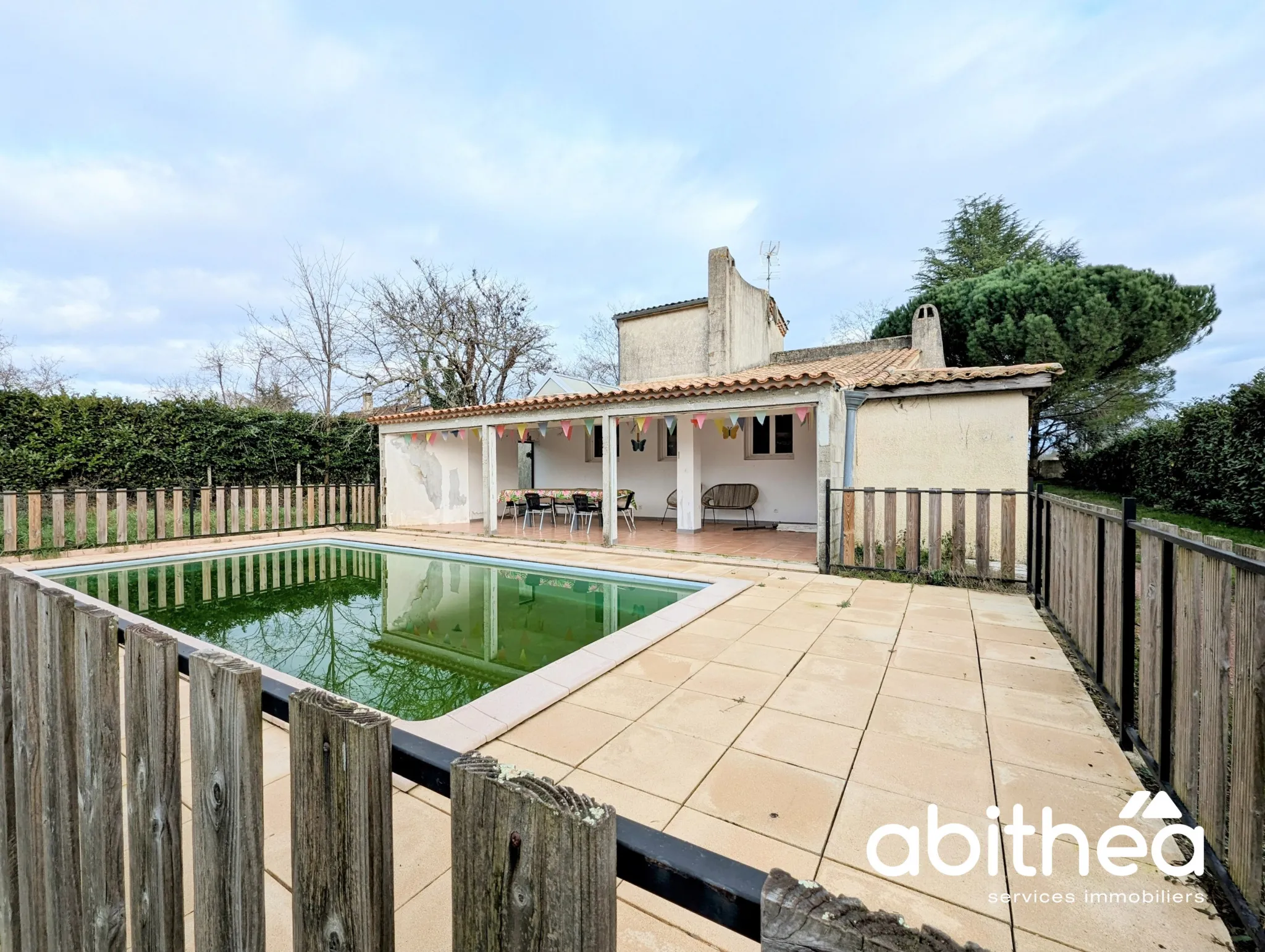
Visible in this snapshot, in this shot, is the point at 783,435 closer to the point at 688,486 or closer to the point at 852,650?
the point at 688,486

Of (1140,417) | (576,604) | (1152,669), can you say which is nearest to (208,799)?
(1152,669)

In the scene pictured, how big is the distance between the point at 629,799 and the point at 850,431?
6.79 metres

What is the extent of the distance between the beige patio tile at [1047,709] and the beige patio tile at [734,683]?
3.96 ft

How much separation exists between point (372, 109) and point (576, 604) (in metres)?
11.5

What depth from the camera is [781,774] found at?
240 centimetres

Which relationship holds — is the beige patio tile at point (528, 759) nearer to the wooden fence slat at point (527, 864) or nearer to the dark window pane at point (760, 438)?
the wooden fence slat at point (527, 864)

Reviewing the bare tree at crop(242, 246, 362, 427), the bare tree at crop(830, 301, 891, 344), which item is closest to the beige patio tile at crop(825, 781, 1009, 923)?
the bare tree at crop(242, 246, 362, 427)

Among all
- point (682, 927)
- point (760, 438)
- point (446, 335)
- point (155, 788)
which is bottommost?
point (682, 927)

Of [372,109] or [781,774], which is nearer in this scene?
[781,774]

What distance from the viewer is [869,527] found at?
21.6 ft

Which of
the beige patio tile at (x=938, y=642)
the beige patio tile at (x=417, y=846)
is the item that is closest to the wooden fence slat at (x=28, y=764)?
the beige patio tile at (x=417, y=846)

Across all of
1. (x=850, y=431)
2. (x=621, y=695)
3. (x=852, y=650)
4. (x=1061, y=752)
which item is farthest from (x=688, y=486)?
(x=1061, y=752)

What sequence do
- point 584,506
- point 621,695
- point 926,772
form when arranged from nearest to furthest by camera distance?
point 926,772, point 621,695, point 584,506

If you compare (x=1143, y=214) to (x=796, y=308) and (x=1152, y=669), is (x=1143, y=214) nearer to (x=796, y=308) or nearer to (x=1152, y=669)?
(x=796, y=308)
